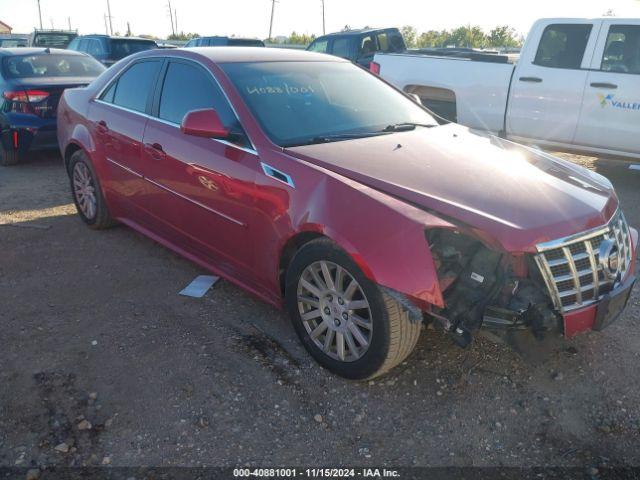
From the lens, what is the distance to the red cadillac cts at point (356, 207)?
267 centimetres

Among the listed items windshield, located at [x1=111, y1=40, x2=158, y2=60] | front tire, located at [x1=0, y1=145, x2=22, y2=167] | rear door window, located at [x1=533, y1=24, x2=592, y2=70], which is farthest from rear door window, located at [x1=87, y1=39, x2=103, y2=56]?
rear door window, located at [x1=533, y1=24, x2=592, y2=70]

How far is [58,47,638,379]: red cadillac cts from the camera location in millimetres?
2674

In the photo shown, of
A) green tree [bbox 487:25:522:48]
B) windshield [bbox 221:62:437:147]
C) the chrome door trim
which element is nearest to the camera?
the chrome door trim

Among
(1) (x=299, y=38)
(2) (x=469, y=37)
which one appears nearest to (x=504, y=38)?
(2) (x=469, y=37)

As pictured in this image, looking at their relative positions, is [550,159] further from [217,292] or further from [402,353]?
[217,292]

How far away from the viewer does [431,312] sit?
8.79ft

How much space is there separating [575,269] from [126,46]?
1415cm

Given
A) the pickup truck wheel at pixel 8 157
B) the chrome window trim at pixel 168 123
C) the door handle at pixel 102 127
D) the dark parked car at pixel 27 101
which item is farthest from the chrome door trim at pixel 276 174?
the pickup truck wheel at pixel 8 157

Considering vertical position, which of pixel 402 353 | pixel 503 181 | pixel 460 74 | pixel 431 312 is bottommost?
pixel 402 353

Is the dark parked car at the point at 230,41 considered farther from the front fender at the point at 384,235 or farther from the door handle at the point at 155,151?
the front fender at the point at 384,235

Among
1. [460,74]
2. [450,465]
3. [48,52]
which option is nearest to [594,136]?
[460,74]

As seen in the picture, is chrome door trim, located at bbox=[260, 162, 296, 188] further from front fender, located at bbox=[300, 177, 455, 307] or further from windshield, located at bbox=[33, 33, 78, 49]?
windshield, located at bbox=[33, 33, 78, 49]

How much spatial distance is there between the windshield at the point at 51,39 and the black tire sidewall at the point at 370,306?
1809 cm

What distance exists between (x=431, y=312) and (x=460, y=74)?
5681 millimetres
